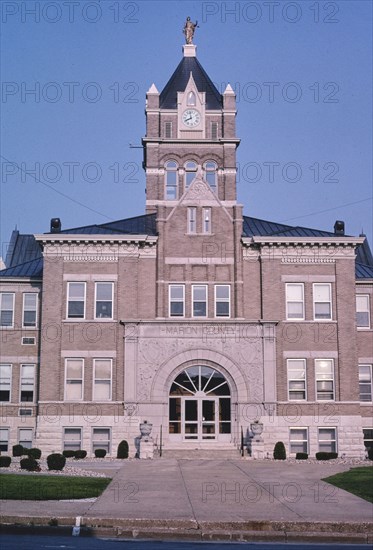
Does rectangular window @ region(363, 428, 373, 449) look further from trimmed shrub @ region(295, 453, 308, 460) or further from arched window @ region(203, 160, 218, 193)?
arched window @ region(203, 160, 218, 193)

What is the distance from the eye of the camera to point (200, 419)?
139ft

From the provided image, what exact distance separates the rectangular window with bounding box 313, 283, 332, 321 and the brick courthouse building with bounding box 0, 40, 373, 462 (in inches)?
2.2

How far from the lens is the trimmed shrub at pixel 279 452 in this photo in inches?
1570

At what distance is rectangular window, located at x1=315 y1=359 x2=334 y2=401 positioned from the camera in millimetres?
42781

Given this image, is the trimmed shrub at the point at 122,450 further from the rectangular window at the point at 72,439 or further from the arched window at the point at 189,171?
the arched window at the point at 189,171

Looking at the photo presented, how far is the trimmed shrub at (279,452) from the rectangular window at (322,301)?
24.4 ft

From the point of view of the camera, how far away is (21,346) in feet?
147

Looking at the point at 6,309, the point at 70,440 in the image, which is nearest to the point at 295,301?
the point at 70,440

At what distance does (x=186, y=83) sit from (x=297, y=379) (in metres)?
21.2

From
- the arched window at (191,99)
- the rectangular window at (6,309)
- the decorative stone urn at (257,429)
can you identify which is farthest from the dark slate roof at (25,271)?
the decorative stone urn at (257,429)

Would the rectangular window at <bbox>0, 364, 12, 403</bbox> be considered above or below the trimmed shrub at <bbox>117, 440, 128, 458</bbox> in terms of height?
above

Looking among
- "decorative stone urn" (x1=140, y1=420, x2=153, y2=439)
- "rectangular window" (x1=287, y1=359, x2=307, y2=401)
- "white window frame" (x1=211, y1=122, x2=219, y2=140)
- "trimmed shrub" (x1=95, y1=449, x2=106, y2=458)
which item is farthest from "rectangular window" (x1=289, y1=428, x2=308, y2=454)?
"white window frame" (x1=211, y1=122, x2=219, y2=140)

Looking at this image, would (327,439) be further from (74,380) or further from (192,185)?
(192,185)

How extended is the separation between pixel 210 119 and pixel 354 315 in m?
16.1
